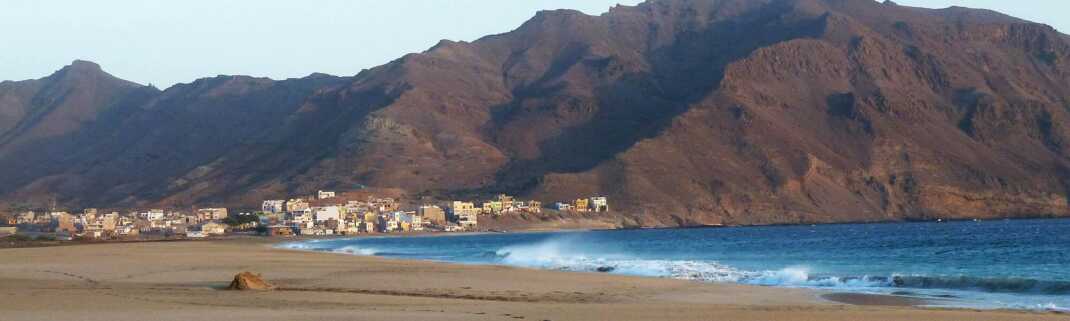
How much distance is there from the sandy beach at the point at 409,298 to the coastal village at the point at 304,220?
110420 millimetres

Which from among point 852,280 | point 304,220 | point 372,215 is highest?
point 372,215

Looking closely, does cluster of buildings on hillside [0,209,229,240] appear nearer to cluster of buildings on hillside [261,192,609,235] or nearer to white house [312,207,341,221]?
cluster of buildings on hillside [261,192,609,235]

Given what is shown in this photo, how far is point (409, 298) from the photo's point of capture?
102ft

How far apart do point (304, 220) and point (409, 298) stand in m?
144

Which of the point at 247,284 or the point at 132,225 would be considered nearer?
the point at 247,284

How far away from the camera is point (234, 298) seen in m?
29.1

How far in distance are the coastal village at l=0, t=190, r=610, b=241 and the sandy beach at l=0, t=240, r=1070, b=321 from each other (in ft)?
362

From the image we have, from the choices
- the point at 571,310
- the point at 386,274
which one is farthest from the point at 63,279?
the point at 571,310

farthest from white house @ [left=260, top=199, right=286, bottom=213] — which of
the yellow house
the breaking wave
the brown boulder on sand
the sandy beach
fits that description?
the brown boulder on sand

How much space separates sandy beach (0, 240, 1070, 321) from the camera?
25.1 metres

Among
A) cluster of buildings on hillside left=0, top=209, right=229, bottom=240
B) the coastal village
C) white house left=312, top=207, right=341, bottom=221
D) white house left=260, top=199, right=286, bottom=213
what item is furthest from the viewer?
white house left=260, top=199, right=286, bottom=213

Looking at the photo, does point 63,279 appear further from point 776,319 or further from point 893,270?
point 893,270

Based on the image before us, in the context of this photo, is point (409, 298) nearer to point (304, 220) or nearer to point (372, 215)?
point (304, 220)

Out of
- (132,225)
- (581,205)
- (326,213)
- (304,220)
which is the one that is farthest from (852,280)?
(581,205)
